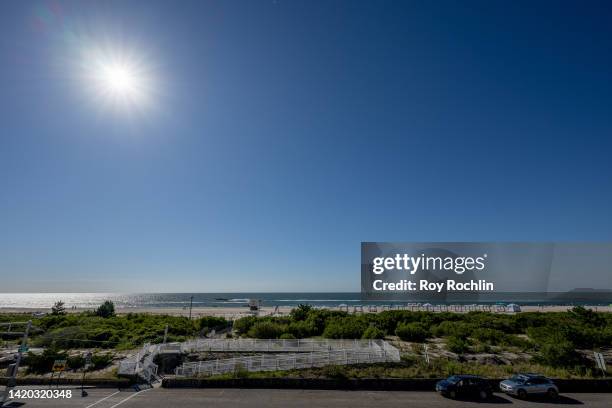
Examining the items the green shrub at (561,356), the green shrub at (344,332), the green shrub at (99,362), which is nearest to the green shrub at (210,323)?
the green shrub at (344,332)

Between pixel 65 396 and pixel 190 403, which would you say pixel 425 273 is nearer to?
pixel 190 403

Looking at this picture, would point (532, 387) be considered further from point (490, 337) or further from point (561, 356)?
point (490, 337)

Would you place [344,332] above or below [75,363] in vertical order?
above

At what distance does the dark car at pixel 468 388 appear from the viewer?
16.3 metres

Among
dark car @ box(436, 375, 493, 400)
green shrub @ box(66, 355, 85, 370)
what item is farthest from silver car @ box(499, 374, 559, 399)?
green shrub @ box(66, 355, 85, 370)

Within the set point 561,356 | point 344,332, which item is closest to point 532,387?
point 561,356

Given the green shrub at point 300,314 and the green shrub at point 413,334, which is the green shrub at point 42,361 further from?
the green shrub at point 413,334

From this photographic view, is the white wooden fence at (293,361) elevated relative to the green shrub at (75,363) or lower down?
elevated

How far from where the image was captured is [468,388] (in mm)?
16328

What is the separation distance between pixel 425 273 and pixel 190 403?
3709cm

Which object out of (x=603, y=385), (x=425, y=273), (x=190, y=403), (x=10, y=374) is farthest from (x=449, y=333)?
(x=10, y=374)

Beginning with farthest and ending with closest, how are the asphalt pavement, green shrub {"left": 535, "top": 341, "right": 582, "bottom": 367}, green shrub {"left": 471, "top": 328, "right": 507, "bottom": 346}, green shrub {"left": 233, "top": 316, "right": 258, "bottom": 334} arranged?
green shrub {"left": 233, "top": 316, "right": 258, "bottom": 334}
green shrub {"left": 471, "top": 328, "right": 507, "bottom": 346}
green shrub {"left": 535, "top": 341, "right": 582, "bottom": 367}
the asphalt pavement

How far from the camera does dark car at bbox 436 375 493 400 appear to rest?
16.3 m

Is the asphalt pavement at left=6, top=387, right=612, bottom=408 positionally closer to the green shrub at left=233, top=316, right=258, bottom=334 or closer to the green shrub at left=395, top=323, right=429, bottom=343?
the green shrub at left=395, top=323, right=429, bottom=343
